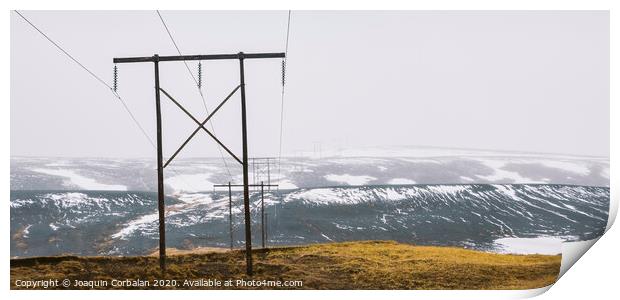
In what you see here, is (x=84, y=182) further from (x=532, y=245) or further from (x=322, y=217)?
(x=532, y=245)

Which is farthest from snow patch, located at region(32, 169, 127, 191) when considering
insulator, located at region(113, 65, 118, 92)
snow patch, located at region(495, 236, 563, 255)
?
Result: snow patch, located at region(495, 236, 563, 255)

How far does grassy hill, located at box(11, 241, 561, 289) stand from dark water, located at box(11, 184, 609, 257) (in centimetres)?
52

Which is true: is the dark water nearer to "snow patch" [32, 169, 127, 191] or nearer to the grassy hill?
"snow patch" [32, 169, 127, 191]

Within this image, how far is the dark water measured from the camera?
923 centimetres

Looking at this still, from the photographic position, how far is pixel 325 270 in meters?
9.00

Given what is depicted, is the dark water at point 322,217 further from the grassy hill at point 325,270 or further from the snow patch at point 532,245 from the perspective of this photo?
the grassy hill at point 325,270

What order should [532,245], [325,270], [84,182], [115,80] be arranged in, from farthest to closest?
1. [84,182]
2. [532,245]
3. [325,270]
4. [115,80]

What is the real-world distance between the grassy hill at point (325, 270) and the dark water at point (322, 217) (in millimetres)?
518

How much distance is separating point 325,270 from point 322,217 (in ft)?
16.9

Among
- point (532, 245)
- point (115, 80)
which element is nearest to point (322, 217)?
point (532, 245)

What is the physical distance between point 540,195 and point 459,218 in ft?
4.92
